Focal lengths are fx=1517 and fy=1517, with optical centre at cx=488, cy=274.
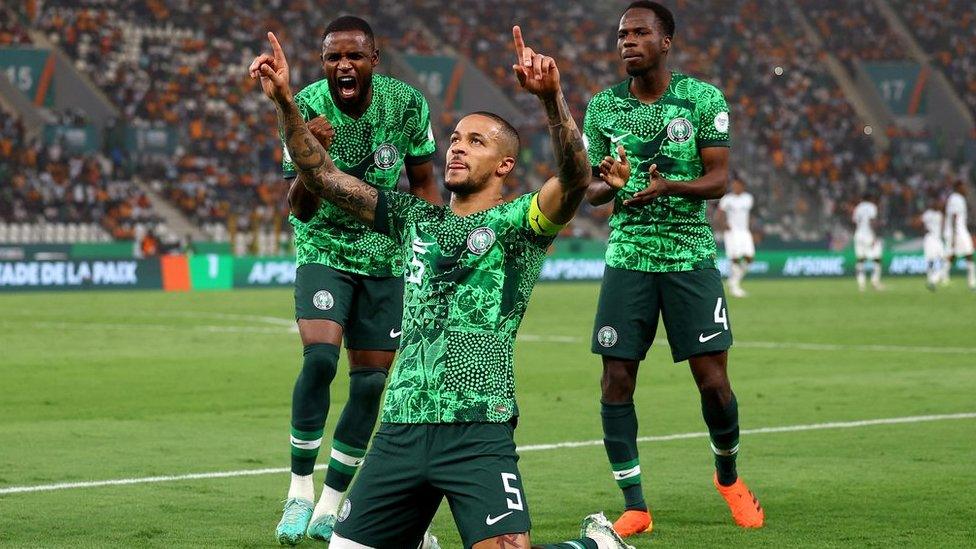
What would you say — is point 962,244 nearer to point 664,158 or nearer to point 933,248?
point 933,248

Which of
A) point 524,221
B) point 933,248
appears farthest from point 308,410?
point 933,248

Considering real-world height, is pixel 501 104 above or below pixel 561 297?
above

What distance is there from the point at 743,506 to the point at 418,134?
2.26 metres

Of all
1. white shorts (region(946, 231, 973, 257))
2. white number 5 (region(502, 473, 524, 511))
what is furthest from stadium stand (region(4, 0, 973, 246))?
white number 5 (region(502, 473, 524, 511))

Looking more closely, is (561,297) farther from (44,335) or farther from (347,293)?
(347,293)

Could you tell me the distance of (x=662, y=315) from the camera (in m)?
7.01

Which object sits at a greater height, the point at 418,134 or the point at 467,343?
the point at 418,134

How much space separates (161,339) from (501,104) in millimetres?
28613

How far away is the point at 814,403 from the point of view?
11992 millimetres

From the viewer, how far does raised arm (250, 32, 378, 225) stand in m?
5.18

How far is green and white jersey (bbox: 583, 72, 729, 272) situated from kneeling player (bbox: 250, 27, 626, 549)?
6.83ft

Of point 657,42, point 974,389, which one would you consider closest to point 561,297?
point 974,389

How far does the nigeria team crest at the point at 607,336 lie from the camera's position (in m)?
6.96

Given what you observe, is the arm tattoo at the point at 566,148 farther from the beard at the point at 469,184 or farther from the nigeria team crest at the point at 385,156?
the nigeria team crest at the point at 385,156
